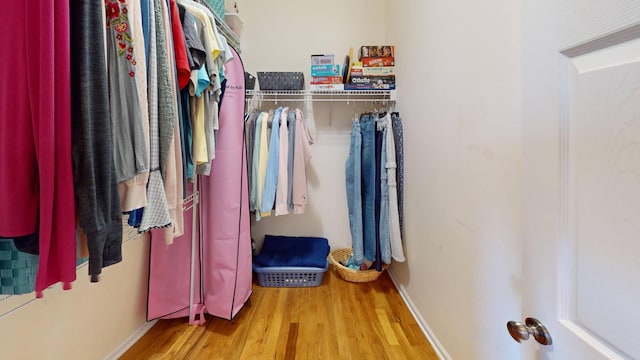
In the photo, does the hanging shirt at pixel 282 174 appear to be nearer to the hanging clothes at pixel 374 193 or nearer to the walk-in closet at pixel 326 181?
the walk-in closet at pixel 326 181

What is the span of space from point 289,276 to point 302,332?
1.80 feet

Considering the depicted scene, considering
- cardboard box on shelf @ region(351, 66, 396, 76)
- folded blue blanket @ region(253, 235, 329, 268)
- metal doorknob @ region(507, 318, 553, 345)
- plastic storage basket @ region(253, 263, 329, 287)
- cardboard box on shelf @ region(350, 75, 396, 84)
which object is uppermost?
cardboard box on shelf @ region(351, 66, 396, 76)

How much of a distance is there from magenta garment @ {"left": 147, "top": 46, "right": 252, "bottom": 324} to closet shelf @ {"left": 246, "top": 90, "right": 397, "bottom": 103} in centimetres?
51

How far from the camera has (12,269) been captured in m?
0.67

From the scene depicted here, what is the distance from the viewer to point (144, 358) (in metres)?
1.44

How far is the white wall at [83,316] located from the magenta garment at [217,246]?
81 millimetres

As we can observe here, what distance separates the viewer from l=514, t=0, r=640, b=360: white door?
1.26ft

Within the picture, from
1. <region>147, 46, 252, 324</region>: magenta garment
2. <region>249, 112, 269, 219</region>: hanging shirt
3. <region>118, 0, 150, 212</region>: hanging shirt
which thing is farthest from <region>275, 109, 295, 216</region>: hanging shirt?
<region>118, 0, 150, 212</region>: hanging shirt

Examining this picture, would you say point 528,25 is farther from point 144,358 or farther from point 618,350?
point 144,358

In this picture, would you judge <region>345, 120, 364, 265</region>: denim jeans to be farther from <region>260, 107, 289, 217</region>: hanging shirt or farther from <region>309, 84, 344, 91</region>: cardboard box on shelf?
<region>260, 107, 289, 217</region>: hanging shirt

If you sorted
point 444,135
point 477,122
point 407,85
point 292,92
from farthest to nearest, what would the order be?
point 292,92
point 407,85
point 444,135
point 477,122

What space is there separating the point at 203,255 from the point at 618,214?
177 cm

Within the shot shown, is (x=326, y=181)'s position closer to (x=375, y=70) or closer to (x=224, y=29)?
(x=375, y=70)

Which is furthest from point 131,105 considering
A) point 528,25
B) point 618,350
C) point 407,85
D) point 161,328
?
point 407,85
